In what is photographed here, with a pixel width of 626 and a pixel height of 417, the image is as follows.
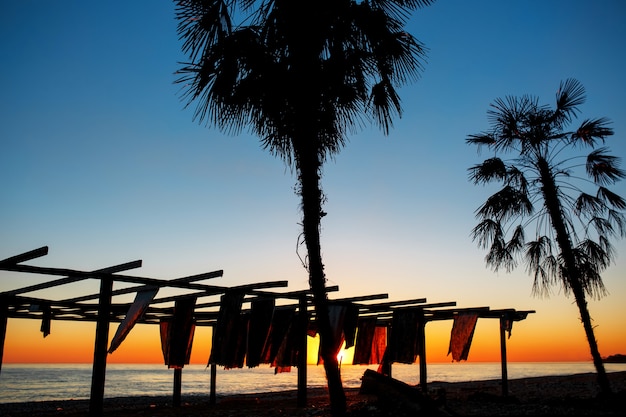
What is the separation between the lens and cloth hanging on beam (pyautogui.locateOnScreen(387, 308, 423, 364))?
50.0ft

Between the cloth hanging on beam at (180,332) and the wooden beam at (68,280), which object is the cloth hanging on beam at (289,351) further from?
the wooden beam at (68,280)

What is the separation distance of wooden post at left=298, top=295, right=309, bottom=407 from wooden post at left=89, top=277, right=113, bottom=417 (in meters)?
4.77

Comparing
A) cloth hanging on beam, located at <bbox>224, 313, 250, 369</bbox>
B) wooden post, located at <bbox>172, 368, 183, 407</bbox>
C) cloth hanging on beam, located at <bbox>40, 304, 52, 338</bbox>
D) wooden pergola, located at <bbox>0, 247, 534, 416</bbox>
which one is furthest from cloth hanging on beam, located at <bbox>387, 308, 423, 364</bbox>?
cloth hanging on beam, located at <bbox>40, 304, 52, 338</bbox>

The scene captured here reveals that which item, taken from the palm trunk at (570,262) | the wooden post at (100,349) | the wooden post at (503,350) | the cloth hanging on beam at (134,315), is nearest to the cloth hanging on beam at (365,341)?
the wooden post at (503,350)

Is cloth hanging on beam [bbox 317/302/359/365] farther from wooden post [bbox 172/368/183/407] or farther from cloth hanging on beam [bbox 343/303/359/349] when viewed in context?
wooden post [bbox 172/368/183/407]

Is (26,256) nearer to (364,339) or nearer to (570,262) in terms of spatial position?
(570,262)

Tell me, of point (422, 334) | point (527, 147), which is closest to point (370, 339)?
point (422, 334)

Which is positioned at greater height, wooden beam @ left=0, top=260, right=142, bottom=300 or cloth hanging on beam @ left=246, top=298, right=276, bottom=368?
wooden beam @ left=0, top=260, right=142, bottom=300

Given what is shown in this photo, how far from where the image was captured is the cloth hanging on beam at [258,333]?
11547 mm

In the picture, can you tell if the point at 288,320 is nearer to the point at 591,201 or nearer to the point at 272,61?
the point at 272,61

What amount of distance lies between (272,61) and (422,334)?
1093 centimetres

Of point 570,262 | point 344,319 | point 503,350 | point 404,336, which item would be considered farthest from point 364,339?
point 570,262

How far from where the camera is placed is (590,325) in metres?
11.0

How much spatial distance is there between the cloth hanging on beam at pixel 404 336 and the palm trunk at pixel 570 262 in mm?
5260
